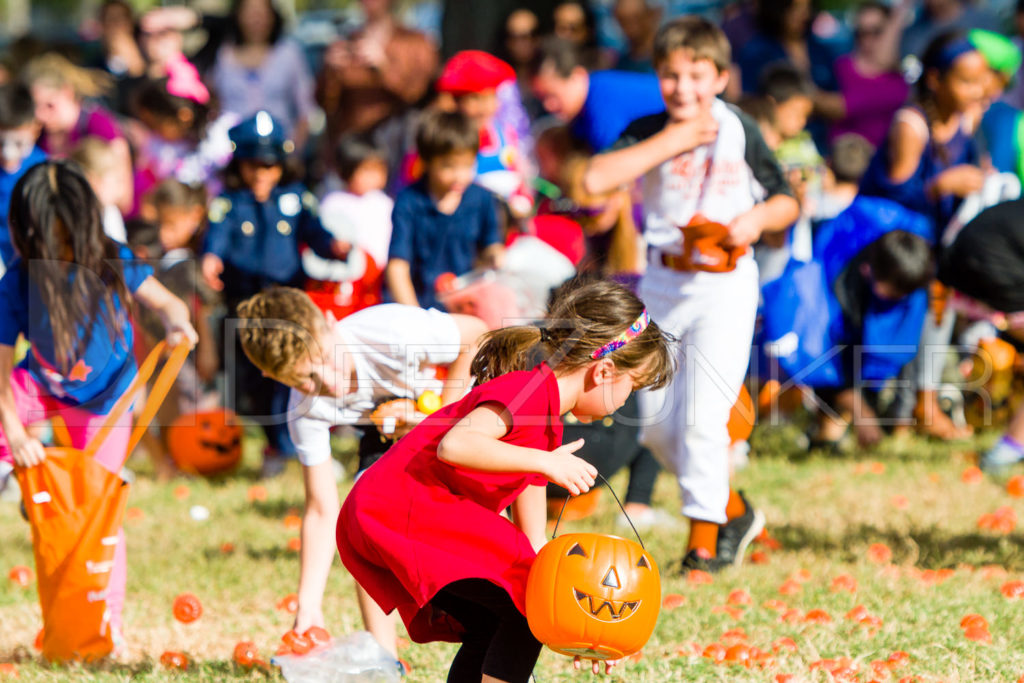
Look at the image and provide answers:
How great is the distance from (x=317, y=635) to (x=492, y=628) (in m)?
0.93

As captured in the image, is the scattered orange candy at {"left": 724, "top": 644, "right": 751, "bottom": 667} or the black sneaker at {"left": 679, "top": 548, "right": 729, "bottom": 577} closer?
the scattered orange candy at {"left": 724, "top": 644, "right": 751, "bottom": 667}

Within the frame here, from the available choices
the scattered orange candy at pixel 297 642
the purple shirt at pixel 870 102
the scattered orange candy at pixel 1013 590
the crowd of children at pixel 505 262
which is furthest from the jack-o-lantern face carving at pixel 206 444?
the purple shirt at pixel 870 102

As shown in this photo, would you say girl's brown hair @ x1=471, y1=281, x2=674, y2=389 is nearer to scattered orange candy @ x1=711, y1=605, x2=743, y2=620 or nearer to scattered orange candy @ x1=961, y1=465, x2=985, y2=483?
scattered orange candy @ x1=711, y1=605, x2=743, y2=620

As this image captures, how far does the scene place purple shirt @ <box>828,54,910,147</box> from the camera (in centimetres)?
893

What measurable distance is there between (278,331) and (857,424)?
15.6ft

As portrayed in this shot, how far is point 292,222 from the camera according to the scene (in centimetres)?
718

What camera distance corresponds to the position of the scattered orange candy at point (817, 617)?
14.2 feet

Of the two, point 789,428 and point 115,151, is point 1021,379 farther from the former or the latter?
point 115,151

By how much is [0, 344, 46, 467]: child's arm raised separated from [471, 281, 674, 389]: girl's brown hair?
157cm

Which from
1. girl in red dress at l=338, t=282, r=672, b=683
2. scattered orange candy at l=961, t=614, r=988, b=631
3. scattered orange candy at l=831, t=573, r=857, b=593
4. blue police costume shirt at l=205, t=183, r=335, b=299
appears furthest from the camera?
blue police costume shirt at l=205, t=183, r=335, b=299

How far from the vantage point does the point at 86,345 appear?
438cm

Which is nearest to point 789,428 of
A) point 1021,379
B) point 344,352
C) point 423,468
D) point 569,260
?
point 1021,379

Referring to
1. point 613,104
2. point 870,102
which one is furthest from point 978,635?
point 870,102

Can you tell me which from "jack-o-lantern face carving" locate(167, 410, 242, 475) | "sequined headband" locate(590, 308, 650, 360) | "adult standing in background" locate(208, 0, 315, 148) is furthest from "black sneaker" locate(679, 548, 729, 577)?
"adult standing in background" locate(208, 0, 315, 148)
